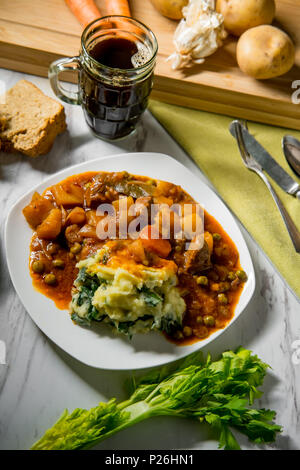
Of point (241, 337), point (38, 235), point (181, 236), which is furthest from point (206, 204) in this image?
point (38, 235)

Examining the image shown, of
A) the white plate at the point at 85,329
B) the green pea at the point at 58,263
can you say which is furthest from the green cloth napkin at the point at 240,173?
the green pea at the point at 58,263

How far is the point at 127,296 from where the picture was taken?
10.8 ft

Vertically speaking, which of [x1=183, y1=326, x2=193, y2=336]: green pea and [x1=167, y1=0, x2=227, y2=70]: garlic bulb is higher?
[x1=167, y1=0, x2=227, y2=70]: garlic bulb

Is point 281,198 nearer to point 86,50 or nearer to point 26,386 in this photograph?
point 86,50

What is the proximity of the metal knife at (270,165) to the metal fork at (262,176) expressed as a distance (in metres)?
0.03

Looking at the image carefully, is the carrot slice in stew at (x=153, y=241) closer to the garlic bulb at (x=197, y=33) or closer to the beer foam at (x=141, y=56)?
the beer foam at (x=141, y=56)

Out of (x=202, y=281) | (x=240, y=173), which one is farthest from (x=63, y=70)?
(x=202, y=281)

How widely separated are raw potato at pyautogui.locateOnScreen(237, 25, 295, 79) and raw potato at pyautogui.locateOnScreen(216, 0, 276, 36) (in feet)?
0.43

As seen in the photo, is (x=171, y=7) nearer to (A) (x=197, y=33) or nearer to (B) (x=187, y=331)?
(A) (x=197, y=33)

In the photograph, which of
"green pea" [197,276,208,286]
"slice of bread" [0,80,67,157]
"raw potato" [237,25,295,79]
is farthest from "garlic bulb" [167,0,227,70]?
"green pea" [197,276,208,286]

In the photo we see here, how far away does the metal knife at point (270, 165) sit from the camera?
4.34m

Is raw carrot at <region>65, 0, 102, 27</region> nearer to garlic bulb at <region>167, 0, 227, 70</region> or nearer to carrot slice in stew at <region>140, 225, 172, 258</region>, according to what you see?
garlic bulb at <region>167, 0, 227, 70</region>

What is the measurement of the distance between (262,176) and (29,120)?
79.9 inches

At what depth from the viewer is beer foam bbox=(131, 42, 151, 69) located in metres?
3.95
